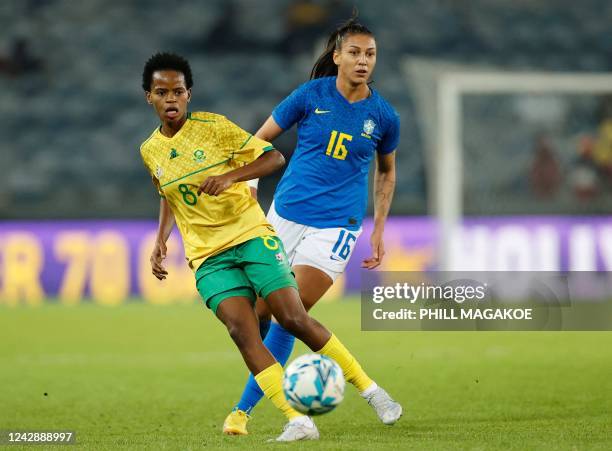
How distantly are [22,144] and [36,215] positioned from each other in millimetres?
3761

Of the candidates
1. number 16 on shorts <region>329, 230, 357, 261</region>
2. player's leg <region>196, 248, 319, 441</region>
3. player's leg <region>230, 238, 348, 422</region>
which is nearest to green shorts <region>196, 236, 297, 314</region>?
player's leg <region>196, 248, 319, 441</region>

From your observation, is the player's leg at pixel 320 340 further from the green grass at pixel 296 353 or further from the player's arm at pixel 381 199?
the player's arm at pixel 381 199

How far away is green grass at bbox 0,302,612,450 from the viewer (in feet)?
16.9

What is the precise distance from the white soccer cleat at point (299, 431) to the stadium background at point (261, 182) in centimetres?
38

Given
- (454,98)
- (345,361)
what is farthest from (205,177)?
(454,98)

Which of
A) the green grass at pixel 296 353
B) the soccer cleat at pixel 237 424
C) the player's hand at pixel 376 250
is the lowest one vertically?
the green grass at pixel 296 353

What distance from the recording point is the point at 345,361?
5.29 m

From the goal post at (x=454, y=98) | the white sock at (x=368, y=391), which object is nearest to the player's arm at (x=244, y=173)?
the white sock at (x=368, y=391)

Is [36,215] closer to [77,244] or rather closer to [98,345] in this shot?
[77,244]

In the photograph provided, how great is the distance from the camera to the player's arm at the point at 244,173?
4.77 meters

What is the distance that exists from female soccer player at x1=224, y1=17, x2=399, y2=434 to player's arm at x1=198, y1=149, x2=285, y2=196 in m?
0.59

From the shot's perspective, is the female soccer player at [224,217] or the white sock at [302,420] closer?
the white sock at [302,420]

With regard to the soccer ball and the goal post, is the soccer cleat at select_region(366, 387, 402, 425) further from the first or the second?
the goal post

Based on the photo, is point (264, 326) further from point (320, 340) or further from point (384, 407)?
point (384, 407)
